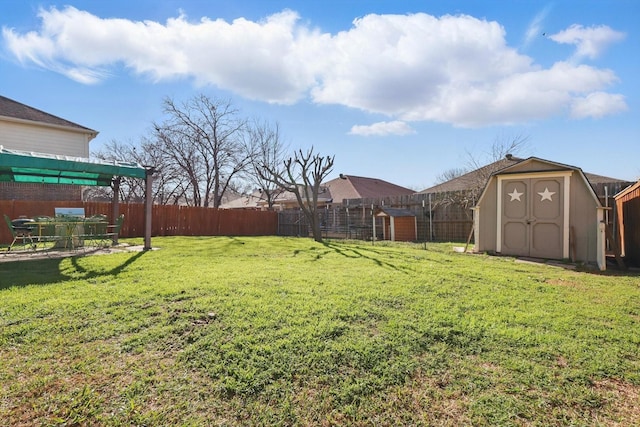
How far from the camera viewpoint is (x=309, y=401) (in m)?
2.00

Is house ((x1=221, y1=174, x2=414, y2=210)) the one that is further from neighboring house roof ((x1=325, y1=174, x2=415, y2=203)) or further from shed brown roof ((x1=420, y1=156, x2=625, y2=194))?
shed brown roof ((x1=420, y1=156, x2=625, y2=194))

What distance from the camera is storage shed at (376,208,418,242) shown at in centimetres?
1447

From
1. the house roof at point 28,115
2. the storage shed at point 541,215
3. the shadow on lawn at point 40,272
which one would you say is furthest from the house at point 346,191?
the shadow on lawn at point 40,272

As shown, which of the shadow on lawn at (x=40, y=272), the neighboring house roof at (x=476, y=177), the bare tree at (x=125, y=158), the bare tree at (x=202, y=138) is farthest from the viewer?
the bare tree at (x=125, y=158)

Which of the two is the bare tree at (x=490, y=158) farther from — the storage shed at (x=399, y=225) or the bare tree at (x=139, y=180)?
the bare tree at (x=139, y=180)

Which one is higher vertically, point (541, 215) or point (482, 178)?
point (482, 178)

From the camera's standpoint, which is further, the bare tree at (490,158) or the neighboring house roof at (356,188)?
the neighboring house roof at (356,188)

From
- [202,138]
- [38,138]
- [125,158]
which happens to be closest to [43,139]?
[38,138]

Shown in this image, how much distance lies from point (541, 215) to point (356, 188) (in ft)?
53.7

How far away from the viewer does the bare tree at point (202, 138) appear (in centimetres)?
2236

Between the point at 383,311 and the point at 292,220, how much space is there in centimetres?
1601

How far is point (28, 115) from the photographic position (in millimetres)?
13852

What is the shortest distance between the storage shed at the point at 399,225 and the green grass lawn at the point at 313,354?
9.72 metres

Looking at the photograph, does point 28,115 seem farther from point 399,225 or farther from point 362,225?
point 399,225
